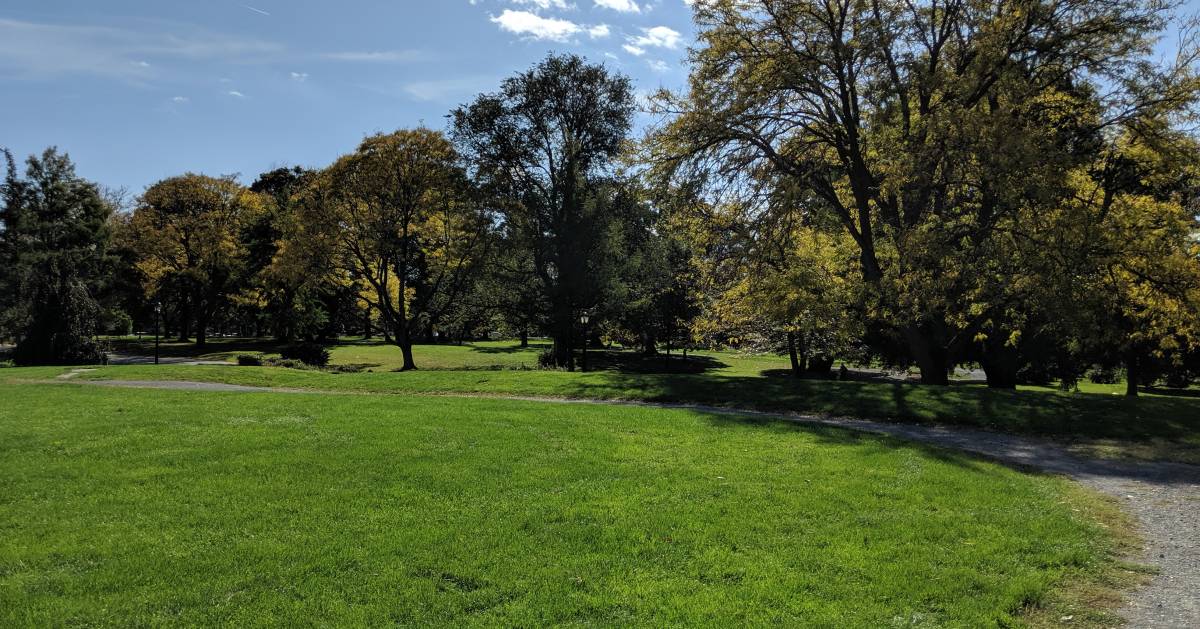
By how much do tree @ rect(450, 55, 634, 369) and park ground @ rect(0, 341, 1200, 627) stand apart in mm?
21575

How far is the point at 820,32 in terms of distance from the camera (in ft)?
57.0

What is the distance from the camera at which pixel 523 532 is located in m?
5.59

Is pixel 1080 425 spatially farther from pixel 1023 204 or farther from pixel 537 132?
pixel 537 132

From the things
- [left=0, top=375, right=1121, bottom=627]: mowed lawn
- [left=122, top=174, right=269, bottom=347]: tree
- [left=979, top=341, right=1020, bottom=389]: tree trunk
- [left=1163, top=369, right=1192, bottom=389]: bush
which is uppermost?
[left=122, top=174, right=269, bottom=347]: tree

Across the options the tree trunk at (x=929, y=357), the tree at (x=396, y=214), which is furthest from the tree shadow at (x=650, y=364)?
the tree trunk at (x=929, y=357)

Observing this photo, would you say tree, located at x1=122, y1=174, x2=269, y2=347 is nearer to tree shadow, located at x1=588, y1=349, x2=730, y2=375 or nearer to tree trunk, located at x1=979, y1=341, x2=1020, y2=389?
tree shadow, located at x1=588, y1=349, x2=730, y2=375

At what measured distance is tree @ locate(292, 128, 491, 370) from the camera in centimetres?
2917

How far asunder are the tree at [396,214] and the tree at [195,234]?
18.6 meters

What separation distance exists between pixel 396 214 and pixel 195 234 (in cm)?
2388

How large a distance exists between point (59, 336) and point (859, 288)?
31.3 m

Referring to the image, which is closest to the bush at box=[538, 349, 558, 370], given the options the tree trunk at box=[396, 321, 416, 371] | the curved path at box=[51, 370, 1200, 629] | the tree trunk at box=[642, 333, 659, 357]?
the tree trunk at box=[396, 321, 416, 371]

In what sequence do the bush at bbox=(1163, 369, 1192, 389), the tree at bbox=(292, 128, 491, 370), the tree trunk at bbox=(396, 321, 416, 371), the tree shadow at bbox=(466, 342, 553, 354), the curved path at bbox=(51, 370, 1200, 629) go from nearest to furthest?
the curved path at bbox=(51, 370, 1200, 629) < the tree at bbox=(292, 128, 491, 370) < the bush at bbox=(1163, 369, 1192, 389) < the tree trunk at bbox=(396, 321, 416, 371) < the tree shadow at bbox=(466, 342, 553, 354)

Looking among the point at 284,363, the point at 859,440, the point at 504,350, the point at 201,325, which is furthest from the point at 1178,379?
the point at 201,325

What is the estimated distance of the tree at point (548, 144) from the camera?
32438 mm
